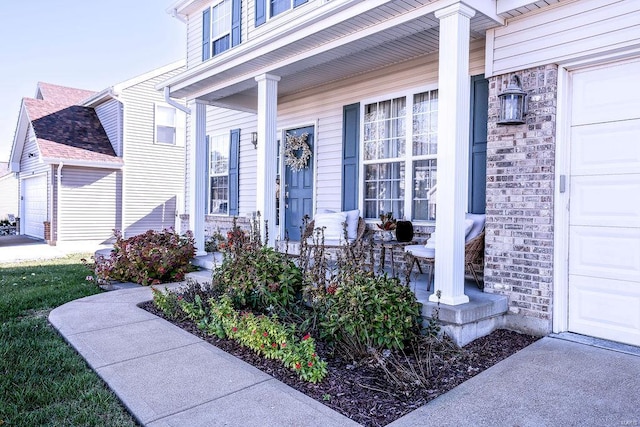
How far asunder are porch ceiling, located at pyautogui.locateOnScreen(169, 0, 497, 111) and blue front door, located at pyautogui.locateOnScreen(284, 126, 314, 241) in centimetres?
87

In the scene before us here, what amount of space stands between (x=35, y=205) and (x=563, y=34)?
16800 mm

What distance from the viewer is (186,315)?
15.8ft

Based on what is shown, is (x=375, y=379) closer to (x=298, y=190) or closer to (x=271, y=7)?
(x=298, y=190)

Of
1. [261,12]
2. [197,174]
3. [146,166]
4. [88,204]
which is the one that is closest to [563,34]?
[261,12]

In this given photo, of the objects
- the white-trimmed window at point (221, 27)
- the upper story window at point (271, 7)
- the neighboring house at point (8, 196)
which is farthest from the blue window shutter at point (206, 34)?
the neighboring house at point (8, 196)

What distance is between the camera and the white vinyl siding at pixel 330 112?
5.93 metres

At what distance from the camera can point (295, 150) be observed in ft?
25.9

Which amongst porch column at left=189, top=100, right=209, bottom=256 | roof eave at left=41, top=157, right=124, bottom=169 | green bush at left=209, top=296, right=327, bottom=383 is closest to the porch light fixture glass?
green bush at left=209, top=296, right=327, bottom=383

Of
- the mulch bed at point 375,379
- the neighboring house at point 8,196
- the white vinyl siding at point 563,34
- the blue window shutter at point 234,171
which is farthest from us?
the neighboring house at point 8,196

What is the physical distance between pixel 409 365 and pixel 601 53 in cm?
299

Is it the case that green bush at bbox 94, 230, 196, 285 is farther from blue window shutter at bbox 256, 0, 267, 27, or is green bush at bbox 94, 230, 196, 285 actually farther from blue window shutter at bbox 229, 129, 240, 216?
blue window shutter at bbox 256, 0, 267, 27

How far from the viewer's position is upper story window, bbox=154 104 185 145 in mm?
14961

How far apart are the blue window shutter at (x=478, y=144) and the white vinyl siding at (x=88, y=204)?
39.7 feet

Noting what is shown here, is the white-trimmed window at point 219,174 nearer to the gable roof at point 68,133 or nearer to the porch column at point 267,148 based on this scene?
the porch column at point 267,148
